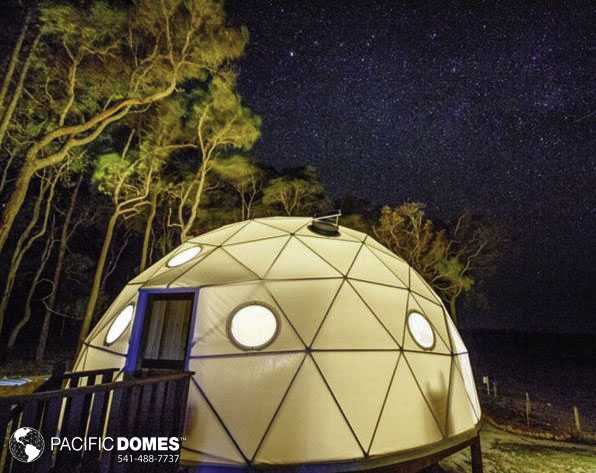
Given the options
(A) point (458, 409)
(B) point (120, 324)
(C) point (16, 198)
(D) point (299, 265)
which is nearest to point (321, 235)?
(D) point (299, 265)

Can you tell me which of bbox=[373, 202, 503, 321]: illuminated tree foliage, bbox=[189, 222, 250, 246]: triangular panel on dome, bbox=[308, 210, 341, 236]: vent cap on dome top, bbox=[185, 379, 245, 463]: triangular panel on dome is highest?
bbox=[373, 202, 503, 321]: illuminated tree foliage

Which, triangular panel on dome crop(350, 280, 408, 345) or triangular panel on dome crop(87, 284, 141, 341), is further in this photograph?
triangular panel on dome crop(87, 284, 141, 341)

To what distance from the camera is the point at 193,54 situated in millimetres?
9938

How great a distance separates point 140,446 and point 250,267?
2804 mm

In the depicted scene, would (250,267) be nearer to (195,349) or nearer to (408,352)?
(195,349)

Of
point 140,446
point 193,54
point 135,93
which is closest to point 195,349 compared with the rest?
point 140,446

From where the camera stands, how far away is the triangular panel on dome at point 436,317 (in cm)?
612

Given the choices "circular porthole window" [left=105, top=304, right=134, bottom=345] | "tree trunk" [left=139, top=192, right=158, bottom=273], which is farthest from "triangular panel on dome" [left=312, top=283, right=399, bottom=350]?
"tree trunk" [left=139, top=192, right=158, bottom=273]

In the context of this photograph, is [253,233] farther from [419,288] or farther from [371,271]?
[419,288]

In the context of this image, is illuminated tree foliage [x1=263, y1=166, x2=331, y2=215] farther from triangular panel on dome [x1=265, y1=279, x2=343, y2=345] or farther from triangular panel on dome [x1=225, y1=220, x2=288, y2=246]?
triangular panel on dome [x1=265, y1=279, x2=343, y2=345]

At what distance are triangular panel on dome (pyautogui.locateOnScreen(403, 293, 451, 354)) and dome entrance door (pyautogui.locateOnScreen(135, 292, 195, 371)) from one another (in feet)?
10.7

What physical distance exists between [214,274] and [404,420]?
342cm

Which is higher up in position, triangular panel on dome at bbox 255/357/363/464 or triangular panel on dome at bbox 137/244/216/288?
triangular panel on dome at bbox 137/244/216/288

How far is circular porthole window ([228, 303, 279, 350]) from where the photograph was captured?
15.6ft
